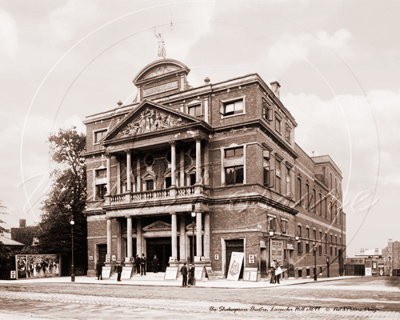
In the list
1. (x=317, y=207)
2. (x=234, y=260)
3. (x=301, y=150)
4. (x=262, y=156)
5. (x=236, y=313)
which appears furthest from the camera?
(x=317, y=207)

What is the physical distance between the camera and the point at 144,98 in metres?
40.6

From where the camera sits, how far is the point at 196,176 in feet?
117

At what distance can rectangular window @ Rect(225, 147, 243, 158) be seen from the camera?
3597 cm

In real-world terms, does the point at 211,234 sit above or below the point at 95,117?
below

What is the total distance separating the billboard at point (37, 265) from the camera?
4056 centimetres

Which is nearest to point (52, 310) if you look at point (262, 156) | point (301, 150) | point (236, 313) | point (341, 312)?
point (236, 313)

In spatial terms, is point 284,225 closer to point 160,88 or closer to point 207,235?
point 207,235

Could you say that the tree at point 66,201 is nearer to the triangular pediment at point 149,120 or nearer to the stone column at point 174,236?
the triangular pediment at point 149,120

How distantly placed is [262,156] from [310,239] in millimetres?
18875

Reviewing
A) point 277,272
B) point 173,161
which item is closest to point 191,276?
point 277,272

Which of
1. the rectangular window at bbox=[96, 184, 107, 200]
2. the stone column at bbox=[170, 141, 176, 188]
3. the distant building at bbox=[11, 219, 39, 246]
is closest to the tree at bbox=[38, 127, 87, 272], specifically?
the rectangular window at bbox=[96, 184, 107, 200]

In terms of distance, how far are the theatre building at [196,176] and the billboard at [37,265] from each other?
3661mm

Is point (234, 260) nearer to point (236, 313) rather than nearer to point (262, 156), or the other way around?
point (262, 156)

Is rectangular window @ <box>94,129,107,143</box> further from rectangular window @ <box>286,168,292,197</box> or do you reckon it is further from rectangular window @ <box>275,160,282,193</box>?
rectangular window @ <box>286,168,292,197</box>
